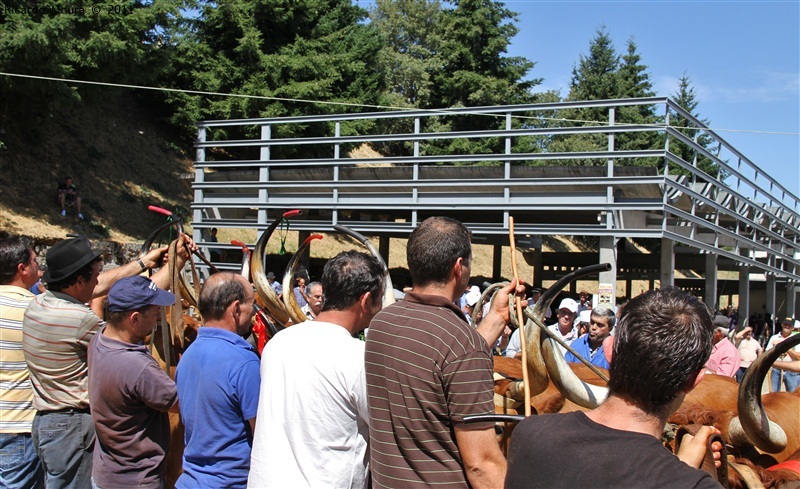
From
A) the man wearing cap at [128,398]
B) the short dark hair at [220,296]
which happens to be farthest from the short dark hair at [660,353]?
the man wearing cap at [128,398]

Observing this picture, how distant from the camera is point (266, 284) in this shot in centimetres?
643

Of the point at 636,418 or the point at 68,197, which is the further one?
the point at 68,197

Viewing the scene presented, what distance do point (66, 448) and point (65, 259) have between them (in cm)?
107

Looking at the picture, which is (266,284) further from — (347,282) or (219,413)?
(347,282)

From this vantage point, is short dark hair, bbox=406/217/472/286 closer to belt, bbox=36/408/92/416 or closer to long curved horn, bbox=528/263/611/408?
long curved horn, bbox=528/263/611/408

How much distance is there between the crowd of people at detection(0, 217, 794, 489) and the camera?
183 centimetres

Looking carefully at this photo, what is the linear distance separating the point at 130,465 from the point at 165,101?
966 inches

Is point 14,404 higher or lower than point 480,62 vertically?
lower

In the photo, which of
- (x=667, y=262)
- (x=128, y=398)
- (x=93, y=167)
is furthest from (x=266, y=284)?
(x=93, y=167)

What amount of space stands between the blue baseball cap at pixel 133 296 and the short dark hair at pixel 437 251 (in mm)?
1591

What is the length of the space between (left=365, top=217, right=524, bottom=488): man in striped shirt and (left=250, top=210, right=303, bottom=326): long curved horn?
11.6ft

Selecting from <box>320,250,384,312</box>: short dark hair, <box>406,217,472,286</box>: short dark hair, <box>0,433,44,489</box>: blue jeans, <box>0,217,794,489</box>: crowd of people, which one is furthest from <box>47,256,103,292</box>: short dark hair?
<box>406,217,472,286</box>: short dark hair

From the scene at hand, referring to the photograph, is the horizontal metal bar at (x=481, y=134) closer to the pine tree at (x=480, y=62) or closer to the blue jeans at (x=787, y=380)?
the blue jeans at (x=787, y=380)

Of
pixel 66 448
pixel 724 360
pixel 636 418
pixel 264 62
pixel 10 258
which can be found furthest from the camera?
pixel 264 62
